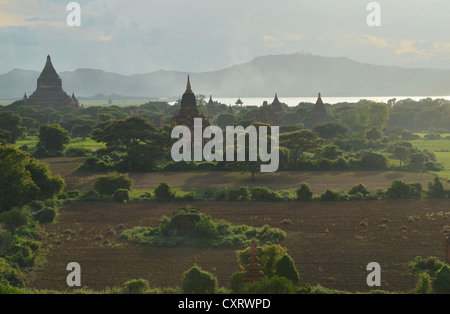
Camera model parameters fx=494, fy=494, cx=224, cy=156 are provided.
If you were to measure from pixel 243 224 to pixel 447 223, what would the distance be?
42.1 feet

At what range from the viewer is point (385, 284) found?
2050 cm

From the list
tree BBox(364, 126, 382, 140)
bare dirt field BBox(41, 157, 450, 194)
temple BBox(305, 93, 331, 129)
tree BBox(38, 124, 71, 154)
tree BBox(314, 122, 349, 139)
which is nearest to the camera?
bare dirt field BBox(41, 157, 450, 194)

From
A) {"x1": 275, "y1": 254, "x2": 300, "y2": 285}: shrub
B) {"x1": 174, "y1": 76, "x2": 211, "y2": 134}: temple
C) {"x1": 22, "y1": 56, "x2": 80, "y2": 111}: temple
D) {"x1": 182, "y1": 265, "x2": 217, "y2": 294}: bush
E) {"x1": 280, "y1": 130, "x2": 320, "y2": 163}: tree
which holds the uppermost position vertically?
{"x1": 22, "y1": 56, "x2": 80, "y2": 111}: temple

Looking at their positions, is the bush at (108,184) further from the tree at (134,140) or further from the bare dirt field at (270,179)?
the tree at (134,140)

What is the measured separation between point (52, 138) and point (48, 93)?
6771cm

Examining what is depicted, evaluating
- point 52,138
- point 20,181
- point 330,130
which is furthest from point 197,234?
point 330,130

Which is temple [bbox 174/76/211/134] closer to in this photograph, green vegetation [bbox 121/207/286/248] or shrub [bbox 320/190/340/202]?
shrub [bbox 320/190/340/202]

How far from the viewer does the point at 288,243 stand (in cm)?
2684

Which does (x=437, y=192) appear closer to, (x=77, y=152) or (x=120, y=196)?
(x=120, y=196)

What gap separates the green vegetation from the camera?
26.9 m

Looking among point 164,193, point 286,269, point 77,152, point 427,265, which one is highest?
point 77,152

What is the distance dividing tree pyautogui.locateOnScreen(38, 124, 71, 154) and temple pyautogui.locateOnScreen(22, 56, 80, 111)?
62512mm

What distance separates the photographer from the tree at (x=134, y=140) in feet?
181

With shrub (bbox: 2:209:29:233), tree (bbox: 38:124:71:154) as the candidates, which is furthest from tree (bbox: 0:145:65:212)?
tree (bbox: 38:124:71:154)
